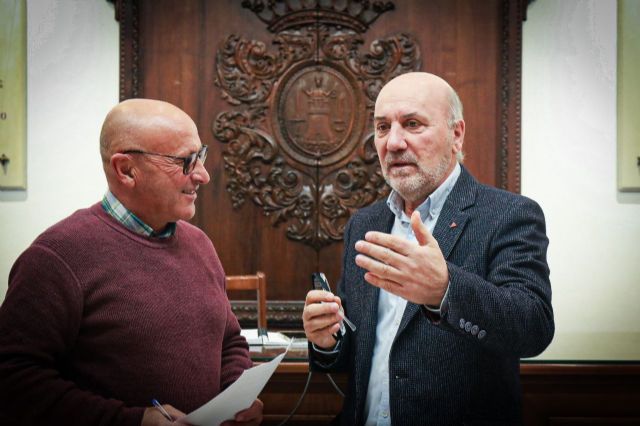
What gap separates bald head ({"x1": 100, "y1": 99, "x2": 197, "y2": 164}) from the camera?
57.0 inches

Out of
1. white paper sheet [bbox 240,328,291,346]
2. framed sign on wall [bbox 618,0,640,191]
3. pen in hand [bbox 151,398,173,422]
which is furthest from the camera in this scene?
framed sign on wall [bbox 618,0,640,191]

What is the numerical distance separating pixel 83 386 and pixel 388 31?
9.74ft

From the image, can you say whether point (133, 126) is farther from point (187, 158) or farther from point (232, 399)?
point (232, 399)

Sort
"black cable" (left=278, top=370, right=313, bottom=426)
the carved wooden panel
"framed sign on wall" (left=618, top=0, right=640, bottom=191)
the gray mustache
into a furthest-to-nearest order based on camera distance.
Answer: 1. the carved wooden panel
2. "framed sign on wall" (left=618, top=0, right=640, bottom=191)
3. "black cable" (left=278, top=370, right=313, bottom=426)
4. the gray mustache

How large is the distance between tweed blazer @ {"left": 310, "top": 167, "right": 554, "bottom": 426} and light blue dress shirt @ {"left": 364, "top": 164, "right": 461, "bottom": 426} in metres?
0.02

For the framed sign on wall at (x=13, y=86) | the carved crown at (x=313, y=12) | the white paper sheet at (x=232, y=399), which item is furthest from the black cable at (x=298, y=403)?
the framed sign on wall at (x=13, y=86)

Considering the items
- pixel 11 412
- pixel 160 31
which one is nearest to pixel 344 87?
pixel 160 31

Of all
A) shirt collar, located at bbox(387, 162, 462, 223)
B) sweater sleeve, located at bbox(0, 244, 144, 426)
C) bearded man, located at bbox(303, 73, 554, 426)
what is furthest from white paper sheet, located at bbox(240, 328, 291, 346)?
sweater sleeve, located at bbox(0, 244, 144, 426)

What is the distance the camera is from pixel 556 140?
3.58 metres

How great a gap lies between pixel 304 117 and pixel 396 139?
2055mm

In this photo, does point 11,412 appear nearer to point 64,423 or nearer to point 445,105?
point 64,423

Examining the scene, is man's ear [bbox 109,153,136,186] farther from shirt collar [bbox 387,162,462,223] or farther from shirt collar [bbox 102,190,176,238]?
shirt collar [bbox 387,162,462,223]

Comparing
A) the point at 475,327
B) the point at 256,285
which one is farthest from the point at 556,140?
→ the point at 475,327

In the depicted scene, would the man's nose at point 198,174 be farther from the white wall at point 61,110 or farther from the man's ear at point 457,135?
the white wall at point 61,110
